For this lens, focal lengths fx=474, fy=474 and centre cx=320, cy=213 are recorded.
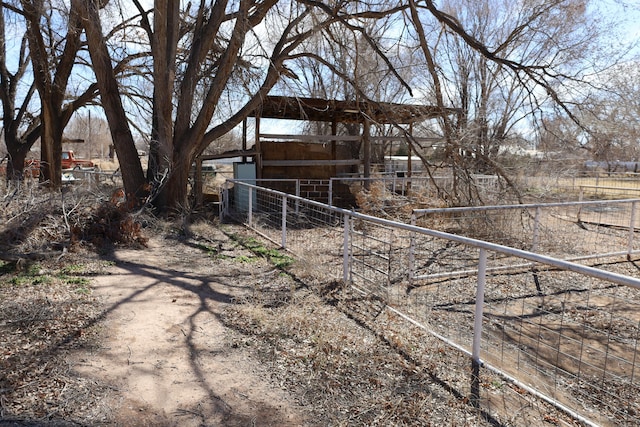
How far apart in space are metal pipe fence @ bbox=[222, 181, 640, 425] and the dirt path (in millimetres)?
1541


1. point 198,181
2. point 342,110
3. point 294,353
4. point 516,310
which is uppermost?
point 342,110

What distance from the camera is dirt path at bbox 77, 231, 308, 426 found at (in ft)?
10.5

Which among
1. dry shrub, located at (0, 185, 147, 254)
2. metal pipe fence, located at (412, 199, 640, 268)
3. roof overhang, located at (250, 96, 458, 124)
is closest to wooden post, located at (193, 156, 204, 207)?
roof overhang, located at (250, 96, 458, 124)

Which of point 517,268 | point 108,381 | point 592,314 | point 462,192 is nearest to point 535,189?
point 462,192

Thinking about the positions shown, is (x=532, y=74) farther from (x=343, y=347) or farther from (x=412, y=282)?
(x=343, y=347)

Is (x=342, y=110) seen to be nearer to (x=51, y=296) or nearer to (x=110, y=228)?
(x=110, y=228)

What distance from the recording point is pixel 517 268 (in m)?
7.91

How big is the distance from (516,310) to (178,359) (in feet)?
13.6

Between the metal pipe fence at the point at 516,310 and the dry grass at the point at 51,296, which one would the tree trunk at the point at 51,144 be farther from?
the metal pipe fence at the point at 516,310

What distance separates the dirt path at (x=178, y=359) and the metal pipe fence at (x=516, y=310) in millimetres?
1541

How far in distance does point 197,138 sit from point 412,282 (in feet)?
20.4

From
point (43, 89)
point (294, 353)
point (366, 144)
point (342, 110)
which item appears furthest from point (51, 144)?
point (294, 353)

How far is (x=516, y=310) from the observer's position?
19.5 ft

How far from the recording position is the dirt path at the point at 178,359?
10.5 feet
